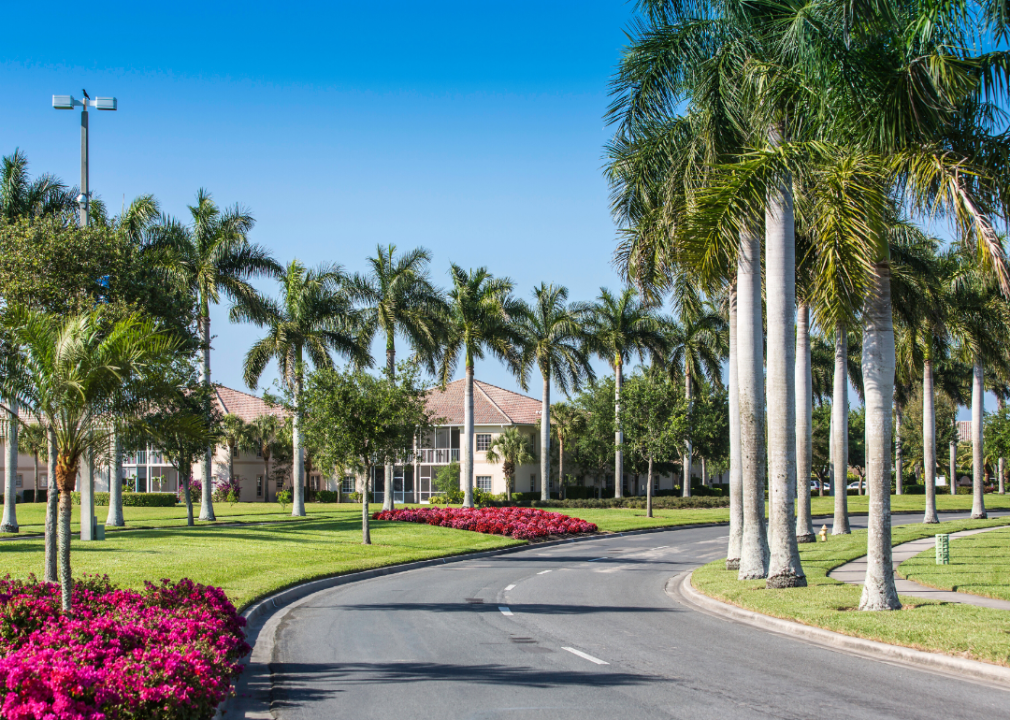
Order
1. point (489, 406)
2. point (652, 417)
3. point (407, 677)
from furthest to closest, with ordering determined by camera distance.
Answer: point (489, 406) < point (652, 417) < point (407, 677)

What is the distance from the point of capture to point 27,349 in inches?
459

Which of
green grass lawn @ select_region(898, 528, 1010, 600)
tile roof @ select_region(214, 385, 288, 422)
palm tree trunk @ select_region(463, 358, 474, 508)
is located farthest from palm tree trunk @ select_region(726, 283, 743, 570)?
tile roof @ select_region(214, 385, 288, 422)

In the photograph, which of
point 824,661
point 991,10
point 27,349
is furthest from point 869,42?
point 27,349

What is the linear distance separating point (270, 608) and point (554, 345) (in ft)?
129

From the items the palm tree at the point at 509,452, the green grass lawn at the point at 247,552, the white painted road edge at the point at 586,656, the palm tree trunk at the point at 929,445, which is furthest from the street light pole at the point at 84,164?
the palm tree at the point at 509,452

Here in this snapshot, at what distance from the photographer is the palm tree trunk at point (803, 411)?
26172mm

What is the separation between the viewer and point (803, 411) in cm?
2612

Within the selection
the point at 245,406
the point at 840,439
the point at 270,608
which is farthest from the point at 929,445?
the point at 245,406

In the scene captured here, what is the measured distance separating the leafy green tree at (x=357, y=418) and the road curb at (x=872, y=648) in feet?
46.3

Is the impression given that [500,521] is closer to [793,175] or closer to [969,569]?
[969,569]

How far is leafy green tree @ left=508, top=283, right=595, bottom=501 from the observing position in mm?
54156

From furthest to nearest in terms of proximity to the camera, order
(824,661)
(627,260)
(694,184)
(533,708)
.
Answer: (627,260), (694,184), (824,661), (533,708)

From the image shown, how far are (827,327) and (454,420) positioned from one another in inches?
2267

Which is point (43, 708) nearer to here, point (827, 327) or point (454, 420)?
point (827, 327)
